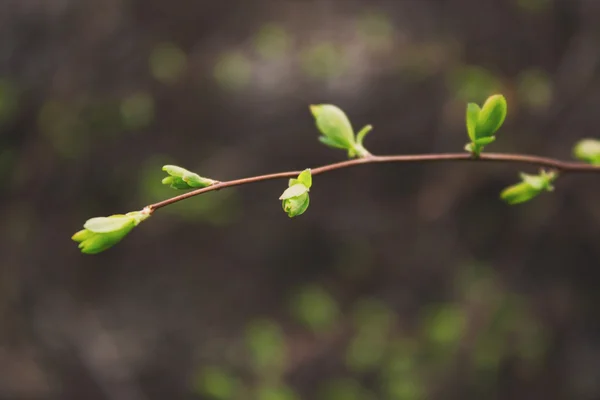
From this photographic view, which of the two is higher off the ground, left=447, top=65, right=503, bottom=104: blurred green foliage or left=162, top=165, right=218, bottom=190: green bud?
left=447, top=65, right=503, bottom=104: blurred green foliage

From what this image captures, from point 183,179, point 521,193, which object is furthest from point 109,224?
point 521,193

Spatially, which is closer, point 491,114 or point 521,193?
point 491,114

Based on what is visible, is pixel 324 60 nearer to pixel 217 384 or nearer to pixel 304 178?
pixel 217 384

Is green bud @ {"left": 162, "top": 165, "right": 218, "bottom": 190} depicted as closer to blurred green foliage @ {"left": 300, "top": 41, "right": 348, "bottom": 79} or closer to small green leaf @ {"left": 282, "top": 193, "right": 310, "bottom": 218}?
small green leaf @ {"left": 282, "top": 193, "right": 310, "bottom": 218}

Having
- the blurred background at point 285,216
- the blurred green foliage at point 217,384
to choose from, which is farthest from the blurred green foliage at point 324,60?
the blurred green foliage at point 217,384

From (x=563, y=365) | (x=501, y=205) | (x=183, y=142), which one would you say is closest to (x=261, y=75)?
(x=183, y=142)

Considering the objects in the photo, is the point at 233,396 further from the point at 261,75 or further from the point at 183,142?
the point at 261,75

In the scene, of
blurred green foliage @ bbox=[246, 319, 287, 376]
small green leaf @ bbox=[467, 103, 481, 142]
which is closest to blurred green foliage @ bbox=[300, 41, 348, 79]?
blurred green foliage @ bbox=[246, 319, 287, 376]
